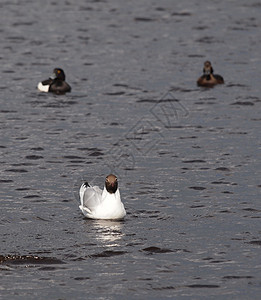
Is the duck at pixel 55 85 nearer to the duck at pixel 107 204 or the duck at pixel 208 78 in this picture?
the duck at pixel 208 78

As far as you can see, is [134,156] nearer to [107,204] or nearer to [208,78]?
[107,204]

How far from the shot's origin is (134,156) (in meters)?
25.1

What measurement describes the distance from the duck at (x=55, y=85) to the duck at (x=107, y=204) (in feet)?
40.4

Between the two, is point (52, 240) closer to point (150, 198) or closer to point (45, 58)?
point (150, 198)

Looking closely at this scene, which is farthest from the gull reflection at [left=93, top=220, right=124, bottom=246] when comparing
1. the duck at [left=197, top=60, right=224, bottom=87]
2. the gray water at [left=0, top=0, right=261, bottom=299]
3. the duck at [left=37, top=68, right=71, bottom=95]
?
the duck at [left=197, top=60, right=224, bottom=87]

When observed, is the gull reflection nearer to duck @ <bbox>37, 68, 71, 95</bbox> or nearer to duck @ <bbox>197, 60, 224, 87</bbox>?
duck @ <bbox>37, 68, 71, 95</bbox>

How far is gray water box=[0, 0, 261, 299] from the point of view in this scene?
666 inches

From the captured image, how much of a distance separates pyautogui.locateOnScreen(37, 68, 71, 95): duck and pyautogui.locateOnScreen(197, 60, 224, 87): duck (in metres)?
4.31

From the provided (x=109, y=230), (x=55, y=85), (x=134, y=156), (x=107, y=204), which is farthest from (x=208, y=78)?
(x=109, y=230)

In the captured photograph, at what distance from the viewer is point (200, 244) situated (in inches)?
722

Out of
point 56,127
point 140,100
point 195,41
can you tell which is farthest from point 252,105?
point 195,41

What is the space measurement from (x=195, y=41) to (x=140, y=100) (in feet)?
34.0

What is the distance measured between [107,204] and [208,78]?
1363 cm

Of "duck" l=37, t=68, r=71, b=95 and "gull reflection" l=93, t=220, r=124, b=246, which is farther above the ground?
"duck" l=37, t=68, r=71, b=95
